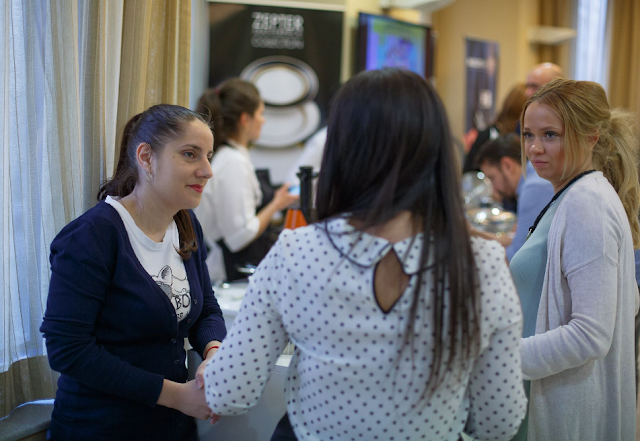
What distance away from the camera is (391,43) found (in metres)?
5.02

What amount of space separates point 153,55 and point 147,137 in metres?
0.47

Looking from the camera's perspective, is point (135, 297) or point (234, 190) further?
point (234, 190)

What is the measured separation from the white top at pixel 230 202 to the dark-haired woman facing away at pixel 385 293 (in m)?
1.78

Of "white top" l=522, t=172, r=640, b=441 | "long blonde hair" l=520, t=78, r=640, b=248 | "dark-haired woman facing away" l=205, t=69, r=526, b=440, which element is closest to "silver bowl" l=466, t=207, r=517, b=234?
"long blonde hair" l=520, t=78, r=640, b=248

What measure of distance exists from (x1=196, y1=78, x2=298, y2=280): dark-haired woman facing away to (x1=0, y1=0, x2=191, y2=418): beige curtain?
3.30 ft

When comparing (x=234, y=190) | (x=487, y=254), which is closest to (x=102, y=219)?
(x=487, y=254)

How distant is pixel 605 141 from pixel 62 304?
133 centimetres

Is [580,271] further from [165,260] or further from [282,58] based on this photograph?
[282,58]

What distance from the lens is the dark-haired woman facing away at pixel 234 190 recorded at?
270 centimetres

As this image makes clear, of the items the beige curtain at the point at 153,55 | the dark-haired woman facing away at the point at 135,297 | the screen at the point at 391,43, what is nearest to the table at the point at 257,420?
the dark-haired woman facing away at the point at 135,297

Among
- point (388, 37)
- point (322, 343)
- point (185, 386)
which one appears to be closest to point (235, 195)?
point (185, 386)

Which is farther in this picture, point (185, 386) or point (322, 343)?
point (185, 386)

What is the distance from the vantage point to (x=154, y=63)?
1731mm

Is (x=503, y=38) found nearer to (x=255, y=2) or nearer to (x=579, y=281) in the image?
(x=255, y=2)
